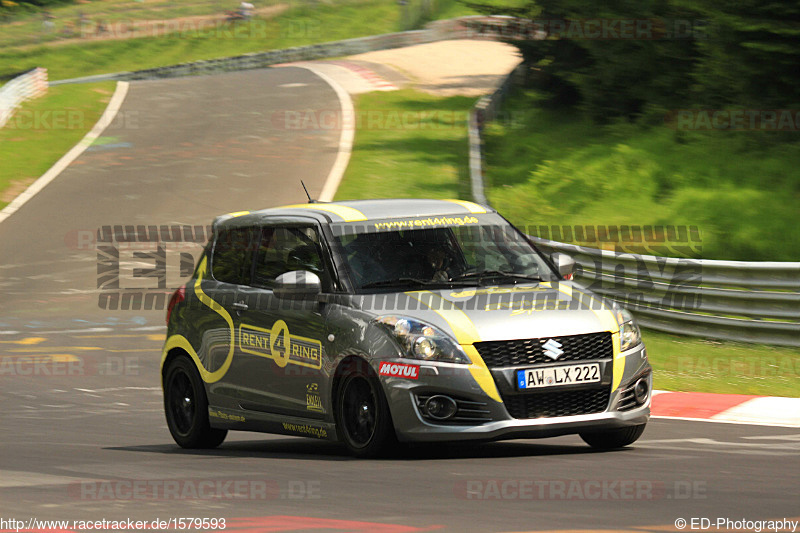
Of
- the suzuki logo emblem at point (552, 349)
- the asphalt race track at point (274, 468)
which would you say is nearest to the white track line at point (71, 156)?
the asphalt race track at point (274, 468)

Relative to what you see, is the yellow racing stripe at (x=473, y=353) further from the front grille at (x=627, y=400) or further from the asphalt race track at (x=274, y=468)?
the front grille at (x=627, y=400)

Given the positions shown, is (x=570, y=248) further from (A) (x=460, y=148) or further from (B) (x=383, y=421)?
(A) (x=460, y=148)

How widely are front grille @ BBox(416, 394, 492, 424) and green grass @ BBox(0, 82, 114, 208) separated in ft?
67.4

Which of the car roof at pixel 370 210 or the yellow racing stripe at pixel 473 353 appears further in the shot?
the car roof at pixel 370 210

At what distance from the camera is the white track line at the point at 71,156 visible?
89.1 ft

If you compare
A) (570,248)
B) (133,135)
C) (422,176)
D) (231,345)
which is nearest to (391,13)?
(133,135)

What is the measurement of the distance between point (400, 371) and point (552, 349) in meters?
0.97

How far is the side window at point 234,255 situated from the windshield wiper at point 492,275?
1.75 metres

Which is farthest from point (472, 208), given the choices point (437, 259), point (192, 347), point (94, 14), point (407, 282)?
point (94, 14)

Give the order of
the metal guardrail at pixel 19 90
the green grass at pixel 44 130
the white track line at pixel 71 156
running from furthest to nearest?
the metal guardrail at pixel 19 90 < the green grass at pixel 44 130 < the white track line at pixel 71 156

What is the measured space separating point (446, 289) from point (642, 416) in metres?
1.56

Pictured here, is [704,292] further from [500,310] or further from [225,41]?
[225,41]

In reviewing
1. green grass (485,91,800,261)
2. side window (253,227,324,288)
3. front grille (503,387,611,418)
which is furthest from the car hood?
green grass (485,91,800,261)

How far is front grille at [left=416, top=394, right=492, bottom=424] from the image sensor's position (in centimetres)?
832
